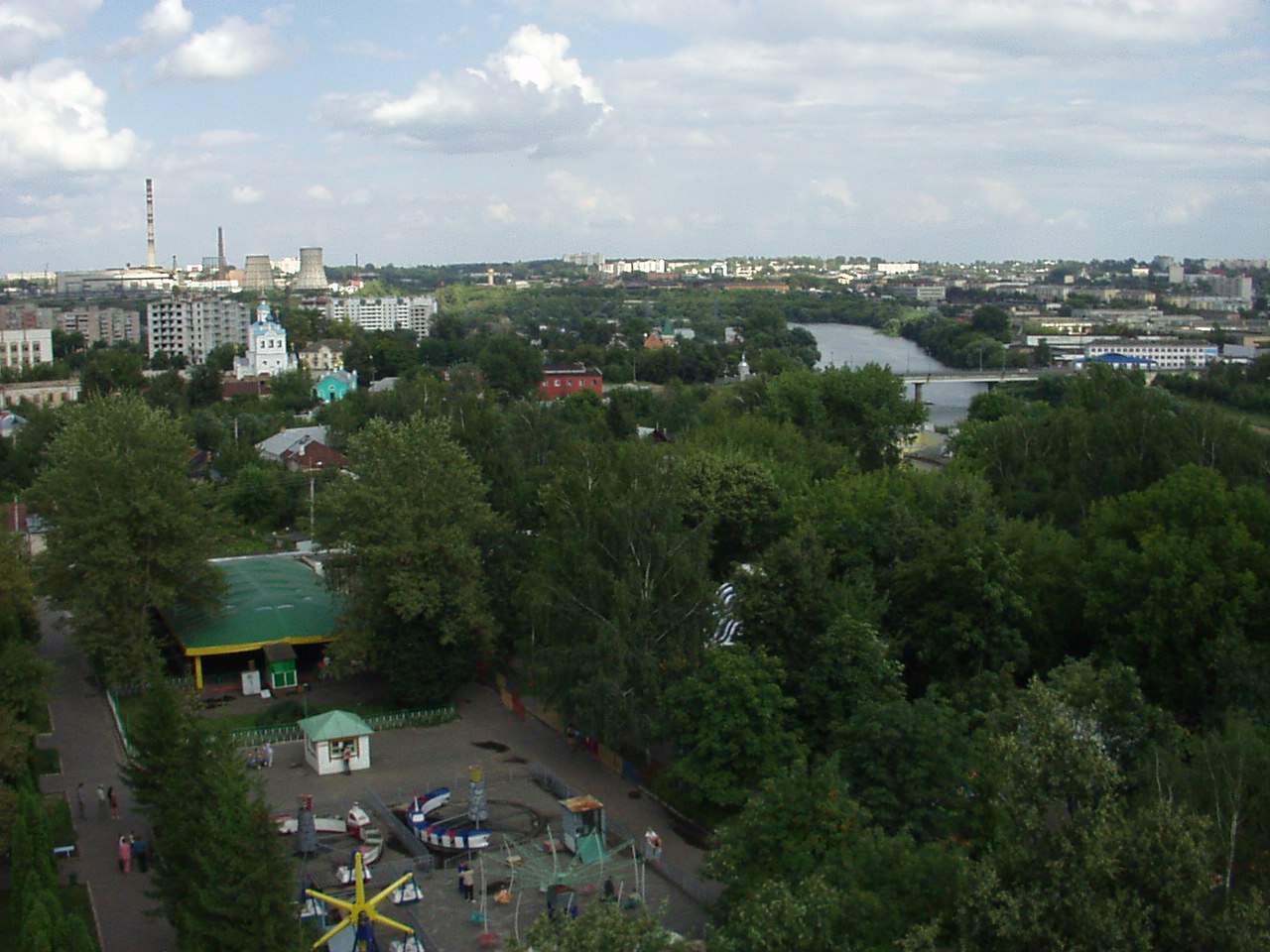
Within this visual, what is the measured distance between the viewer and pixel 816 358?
69000 millimetres

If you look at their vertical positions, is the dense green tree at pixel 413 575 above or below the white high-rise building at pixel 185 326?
below

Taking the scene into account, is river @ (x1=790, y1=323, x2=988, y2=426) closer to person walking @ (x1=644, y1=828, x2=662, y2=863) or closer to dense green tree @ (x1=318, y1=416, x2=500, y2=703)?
dense green tree @ (x1=318, y1=416, x2=500, y2=703)

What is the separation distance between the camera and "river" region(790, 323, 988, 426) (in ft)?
195

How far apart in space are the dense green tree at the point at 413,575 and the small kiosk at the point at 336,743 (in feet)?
5.45

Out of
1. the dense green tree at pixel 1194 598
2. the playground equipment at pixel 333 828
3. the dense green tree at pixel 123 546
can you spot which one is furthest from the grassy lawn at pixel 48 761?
the dense green tree at pixel 1194 598

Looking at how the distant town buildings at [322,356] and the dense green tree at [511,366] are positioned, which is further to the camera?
the distant town buildings at [322,356]

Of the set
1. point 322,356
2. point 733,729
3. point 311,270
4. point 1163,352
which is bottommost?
point 733,729

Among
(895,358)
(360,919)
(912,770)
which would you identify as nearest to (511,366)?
(895,358)

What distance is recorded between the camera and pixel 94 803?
14.0 m

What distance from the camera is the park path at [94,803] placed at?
11.0 metres

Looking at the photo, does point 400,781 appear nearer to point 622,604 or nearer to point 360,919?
point 622,604

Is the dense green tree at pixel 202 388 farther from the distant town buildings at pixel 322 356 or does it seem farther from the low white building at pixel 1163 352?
the low white building at pixel 1163 352

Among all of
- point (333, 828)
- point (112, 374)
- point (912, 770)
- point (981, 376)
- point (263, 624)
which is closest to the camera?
point (912, 770)

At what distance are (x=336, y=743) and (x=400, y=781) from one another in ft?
3.33
